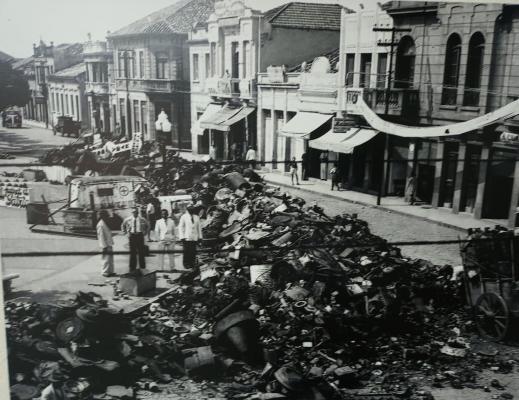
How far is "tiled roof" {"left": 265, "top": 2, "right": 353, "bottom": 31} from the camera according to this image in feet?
25.6

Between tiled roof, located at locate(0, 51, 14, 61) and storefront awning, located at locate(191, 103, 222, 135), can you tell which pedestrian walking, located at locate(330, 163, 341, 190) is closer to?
storefront awning, located at locate(191, 103, 222, 135)

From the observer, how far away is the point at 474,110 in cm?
931

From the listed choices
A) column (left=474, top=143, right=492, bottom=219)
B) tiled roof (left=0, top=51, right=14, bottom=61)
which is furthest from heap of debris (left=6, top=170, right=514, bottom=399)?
tiled roof (left=0, top=51, right=14, bottom=61)

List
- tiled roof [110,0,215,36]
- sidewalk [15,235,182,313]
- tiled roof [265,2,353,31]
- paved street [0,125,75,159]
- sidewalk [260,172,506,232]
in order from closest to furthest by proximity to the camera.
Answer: paved street [0,125,75,159] → tiled roof [110,0,215,36] → sidewalk [15,235,182,313] → tiled roof [265,2,353,31] → sidewalk [260,172,506,232]

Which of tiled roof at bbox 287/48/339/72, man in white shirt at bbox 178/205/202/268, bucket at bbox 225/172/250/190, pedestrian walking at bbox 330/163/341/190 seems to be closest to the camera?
man in white shirt at bbox 178/205/202/268

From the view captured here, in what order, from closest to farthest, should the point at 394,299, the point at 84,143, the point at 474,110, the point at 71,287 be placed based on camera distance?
the point at 84,143 < the point at 71,287 < the point at 394,299 < the point at 474,110

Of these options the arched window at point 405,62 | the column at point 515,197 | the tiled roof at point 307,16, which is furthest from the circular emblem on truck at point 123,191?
the column at point 515,197

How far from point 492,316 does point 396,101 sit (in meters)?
4.50

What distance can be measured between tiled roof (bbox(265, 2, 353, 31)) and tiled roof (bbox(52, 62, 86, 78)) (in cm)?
300

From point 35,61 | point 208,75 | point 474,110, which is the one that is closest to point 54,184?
point 35,61

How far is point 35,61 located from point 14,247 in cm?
242

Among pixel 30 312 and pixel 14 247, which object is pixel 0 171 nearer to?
pixel 14 247

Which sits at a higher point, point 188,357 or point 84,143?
point 84,143

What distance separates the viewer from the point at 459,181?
9625 mm
